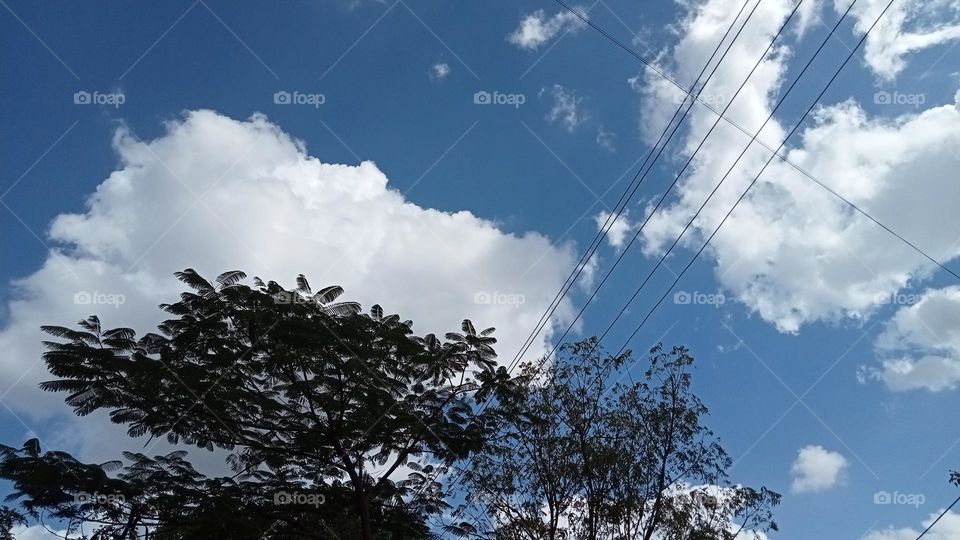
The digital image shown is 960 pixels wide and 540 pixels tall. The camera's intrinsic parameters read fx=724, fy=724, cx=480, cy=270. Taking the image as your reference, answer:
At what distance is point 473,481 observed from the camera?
49.9 feet

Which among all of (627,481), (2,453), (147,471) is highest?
(627,481)

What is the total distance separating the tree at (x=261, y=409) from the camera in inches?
440

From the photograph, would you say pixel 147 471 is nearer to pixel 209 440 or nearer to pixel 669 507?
pixel 209 440

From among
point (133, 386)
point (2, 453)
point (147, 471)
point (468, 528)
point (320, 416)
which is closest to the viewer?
point (2, 453)

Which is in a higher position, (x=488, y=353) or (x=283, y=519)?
(x=488, y=353)

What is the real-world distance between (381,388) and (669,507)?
6026 mm

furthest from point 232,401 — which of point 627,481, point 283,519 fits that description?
point 627,481

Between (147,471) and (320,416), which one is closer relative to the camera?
(147,471)

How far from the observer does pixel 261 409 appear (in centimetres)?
1336

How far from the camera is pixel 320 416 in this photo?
44.2 feet

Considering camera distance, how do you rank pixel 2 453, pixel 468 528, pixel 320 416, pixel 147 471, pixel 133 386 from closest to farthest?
pixel 2 453
pixel 133 386
pixel 147 471
pixel 320 416
pixel 468 528

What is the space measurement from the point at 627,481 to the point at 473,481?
3198 millimetres

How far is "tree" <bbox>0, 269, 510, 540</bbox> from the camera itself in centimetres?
1117

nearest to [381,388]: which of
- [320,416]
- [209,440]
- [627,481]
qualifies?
[320,416]
